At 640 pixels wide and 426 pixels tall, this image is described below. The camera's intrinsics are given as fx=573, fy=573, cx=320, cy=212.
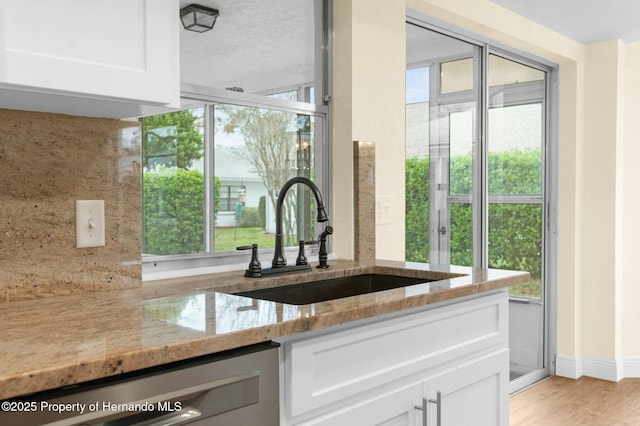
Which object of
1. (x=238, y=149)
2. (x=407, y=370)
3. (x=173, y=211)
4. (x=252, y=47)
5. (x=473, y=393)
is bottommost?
(x=473, y=393)

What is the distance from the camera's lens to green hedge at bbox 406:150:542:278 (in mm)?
3104

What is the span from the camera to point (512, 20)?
10.8 feet

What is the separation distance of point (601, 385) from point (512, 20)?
2504 millimetres

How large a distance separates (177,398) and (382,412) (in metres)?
0.64

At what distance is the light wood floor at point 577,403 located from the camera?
3.27 metres

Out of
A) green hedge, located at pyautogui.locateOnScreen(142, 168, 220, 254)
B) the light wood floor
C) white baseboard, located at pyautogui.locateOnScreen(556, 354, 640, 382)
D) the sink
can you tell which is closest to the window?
green hedge, located at pyautogui.locateOnScreen(142, 168, 220, 254)

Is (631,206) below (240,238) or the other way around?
the other way around

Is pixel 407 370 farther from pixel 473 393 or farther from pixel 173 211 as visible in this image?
pixel 173 211

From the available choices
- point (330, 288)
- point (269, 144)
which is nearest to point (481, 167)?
point (269, 144)

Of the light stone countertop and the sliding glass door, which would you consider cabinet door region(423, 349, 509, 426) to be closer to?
the light stone countertop

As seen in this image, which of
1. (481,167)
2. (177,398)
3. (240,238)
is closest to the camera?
(177,398)

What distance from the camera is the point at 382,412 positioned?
1.45 metres

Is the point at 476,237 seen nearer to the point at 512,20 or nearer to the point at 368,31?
the point at 512,20

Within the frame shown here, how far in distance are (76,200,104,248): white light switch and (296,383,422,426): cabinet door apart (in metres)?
0.78
